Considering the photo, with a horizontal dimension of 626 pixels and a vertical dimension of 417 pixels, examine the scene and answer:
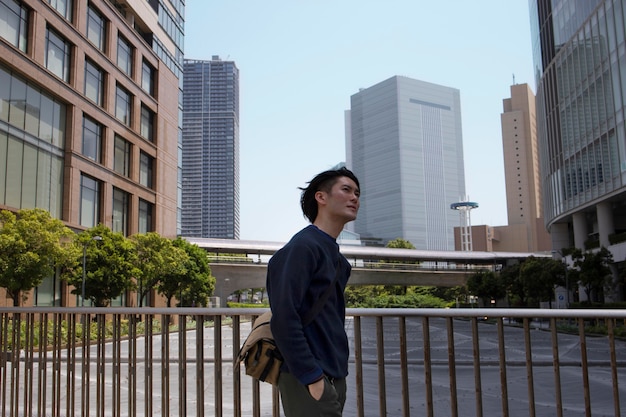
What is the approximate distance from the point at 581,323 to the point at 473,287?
56.6 metres

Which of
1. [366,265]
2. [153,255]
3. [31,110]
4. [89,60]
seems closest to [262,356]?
[31,110]

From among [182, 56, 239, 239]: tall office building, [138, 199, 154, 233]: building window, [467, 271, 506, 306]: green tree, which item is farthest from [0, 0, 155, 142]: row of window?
[182, 56, 239, 239]: tall office building

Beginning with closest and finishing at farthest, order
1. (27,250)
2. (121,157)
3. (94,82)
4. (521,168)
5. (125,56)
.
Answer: (27,250), (94,82), (121,157), (125,56), (521,168)

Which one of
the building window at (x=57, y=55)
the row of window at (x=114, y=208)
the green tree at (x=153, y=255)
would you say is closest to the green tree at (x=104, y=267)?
the green tree at (x=153, y=255)

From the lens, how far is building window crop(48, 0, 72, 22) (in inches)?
1254

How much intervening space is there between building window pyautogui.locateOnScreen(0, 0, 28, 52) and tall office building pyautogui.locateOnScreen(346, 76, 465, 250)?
149 metres

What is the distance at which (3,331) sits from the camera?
491 cm

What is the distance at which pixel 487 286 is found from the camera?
2203 inches

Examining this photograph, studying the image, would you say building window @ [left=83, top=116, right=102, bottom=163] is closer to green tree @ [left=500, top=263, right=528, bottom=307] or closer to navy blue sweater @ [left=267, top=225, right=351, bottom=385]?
green tree @ [left=500, top=263, right=528, bottom=307]

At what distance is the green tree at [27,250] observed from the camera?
2136 cm

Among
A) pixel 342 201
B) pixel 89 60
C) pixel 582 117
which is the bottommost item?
pixel 342 201

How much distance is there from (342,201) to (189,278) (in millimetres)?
39244

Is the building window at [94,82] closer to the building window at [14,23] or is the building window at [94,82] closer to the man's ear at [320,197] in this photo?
the building window at [14,23]

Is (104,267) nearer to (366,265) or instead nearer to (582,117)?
(582,117)
